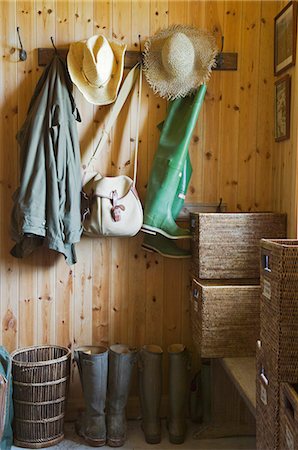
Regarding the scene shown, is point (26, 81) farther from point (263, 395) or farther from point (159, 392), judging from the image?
point (263, 395)

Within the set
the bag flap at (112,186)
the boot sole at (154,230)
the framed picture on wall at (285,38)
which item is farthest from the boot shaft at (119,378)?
the framed picture on wall at (285,38)

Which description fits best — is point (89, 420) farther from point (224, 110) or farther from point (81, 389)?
point (224, 110)

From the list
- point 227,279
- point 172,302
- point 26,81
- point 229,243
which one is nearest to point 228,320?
point 227,279

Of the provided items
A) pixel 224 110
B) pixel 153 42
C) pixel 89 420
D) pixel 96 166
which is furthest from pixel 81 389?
pixel 153 42

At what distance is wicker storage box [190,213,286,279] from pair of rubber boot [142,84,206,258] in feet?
0.61

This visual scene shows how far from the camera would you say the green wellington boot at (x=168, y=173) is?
268cm

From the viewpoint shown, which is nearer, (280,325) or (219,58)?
(280,325)

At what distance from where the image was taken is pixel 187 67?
267 cm

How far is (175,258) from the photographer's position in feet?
9.33

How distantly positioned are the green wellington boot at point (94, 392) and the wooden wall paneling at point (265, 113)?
1.17 m

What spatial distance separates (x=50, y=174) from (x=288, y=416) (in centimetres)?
153

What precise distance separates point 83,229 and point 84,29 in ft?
3.37

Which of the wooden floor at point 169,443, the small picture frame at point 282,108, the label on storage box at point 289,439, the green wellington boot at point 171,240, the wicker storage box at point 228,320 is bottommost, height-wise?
the wooden floor at point 169,443

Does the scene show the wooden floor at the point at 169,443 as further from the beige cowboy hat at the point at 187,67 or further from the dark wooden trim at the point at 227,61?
the dark wooden trim at the point at 227,61
